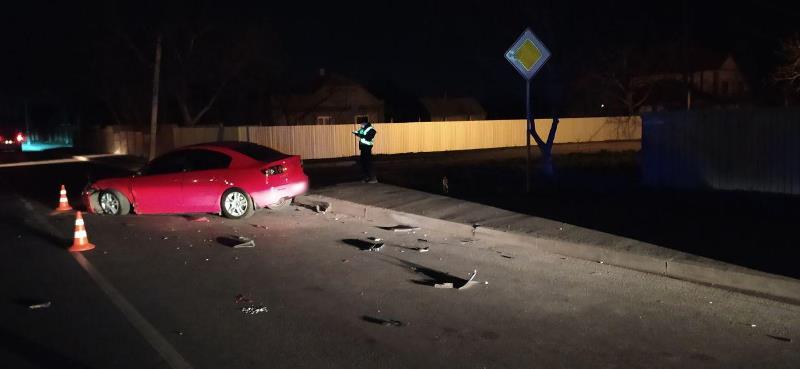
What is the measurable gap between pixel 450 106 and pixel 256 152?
149ft

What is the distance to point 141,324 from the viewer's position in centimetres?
625

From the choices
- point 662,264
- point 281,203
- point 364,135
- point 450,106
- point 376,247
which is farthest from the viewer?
point 450,106

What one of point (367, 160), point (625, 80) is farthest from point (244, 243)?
point (625, 80)

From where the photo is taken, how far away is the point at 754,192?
42.1ft

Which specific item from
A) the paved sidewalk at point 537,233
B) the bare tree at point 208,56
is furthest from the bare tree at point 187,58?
the paved sidewalk at point 537,233

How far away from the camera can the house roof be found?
5653 centimetres

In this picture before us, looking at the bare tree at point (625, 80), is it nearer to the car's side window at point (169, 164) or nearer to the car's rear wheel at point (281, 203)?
the car's rear wheel at point (281, 203)

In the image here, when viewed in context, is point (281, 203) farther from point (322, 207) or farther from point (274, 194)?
point (322, 207)

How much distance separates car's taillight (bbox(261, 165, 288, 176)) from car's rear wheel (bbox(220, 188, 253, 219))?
531 millimetres

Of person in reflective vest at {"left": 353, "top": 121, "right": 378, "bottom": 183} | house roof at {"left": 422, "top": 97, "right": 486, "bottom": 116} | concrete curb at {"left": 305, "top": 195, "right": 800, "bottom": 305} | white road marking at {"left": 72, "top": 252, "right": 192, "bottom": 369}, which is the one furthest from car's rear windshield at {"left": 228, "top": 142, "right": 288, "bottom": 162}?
house roof at {"left": 422, "top": 97, "right": 486, "bottom": 116}

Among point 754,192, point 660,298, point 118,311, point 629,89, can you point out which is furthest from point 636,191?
point 629,89

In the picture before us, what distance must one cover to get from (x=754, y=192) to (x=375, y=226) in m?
7.02

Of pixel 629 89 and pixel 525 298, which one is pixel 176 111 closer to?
pixel 629 89

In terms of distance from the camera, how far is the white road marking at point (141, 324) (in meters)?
5.34
